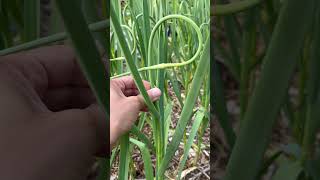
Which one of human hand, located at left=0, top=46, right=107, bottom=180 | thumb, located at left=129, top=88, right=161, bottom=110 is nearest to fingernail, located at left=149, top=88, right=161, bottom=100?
thumb, located at left=129, top=88, right=161, bottom=110

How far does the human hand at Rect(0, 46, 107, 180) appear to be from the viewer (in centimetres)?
25

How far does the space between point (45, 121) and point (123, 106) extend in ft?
0.30

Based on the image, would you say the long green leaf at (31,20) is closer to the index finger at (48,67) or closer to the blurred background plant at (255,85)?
the index finger at (48,67)

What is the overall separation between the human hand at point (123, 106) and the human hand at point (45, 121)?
0.05 m

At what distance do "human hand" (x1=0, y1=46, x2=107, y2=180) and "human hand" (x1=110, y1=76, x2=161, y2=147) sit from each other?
53 mm

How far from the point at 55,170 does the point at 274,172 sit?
0.44ft

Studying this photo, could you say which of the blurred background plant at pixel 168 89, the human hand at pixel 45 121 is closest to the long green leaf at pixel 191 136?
the blurred background plant at pixel 168 89

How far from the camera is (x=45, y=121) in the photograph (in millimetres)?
252

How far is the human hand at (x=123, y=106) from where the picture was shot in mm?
319

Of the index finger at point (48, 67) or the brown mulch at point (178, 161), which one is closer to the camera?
the index finger at point (48, 67)

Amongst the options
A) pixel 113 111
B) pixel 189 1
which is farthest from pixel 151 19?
pixel 113 111

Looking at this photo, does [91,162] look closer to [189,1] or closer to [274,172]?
[274,172]

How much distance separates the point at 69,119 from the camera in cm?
25

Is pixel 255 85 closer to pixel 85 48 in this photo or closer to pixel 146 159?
pixel 85 48
